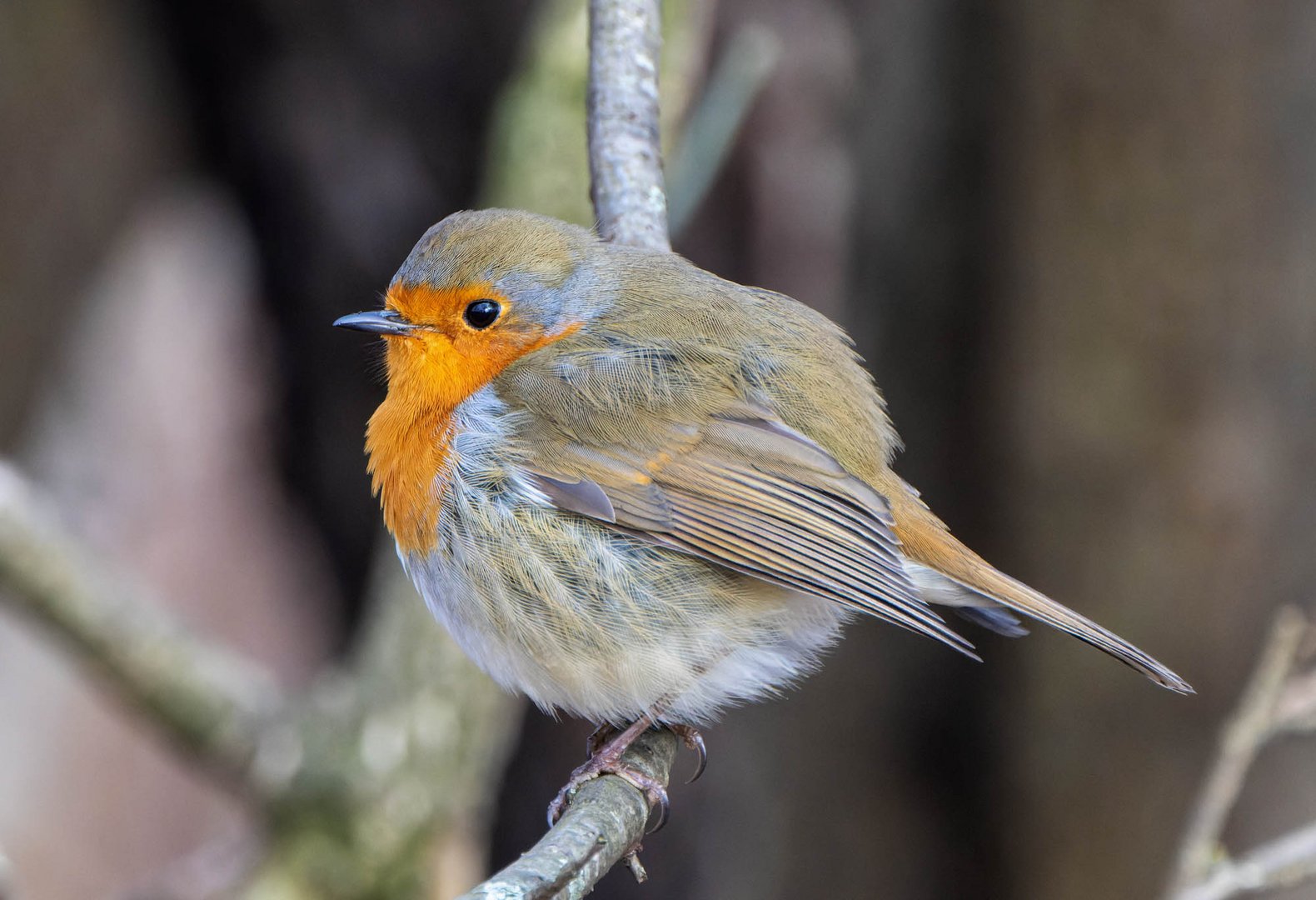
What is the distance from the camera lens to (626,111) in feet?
10.3

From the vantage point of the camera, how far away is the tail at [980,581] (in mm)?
2785

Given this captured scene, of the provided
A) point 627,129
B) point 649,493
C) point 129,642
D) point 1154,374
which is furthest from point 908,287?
point 129,642

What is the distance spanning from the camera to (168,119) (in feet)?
19.0

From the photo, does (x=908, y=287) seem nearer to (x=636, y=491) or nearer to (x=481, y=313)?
(x=481, y=313)

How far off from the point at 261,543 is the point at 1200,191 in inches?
251

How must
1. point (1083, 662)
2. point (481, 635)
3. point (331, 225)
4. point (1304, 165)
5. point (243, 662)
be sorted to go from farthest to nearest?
point (331, 225) < point (1083, 662) < point (1304, 165) < point (243, 662) < point (481, 635)

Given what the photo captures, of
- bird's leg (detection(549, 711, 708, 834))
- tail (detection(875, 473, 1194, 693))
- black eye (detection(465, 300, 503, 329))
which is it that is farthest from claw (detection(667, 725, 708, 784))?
black eye (detection(465, 300, 503, 329))

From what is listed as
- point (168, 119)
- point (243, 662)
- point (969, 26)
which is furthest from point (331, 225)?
point (969, 26)

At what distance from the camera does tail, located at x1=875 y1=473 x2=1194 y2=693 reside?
279 cm

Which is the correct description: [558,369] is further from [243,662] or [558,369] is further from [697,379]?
[243,662]

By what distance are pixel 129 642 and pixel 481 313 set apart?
1.41 metres

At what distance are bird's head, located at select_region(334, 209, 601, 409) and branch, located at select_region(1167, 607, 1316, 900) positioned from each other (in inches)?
→ 60.7

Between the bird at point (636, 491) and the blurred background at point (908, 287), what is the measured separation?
2.41ft

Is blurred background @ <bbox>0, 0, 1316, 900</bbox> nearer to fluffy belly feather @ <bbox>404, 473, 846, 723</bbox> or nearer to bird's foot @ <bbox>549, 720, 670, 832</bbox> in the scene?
fluffy belly feather @ <bbox>404, 473, 846, 723</bbox>
